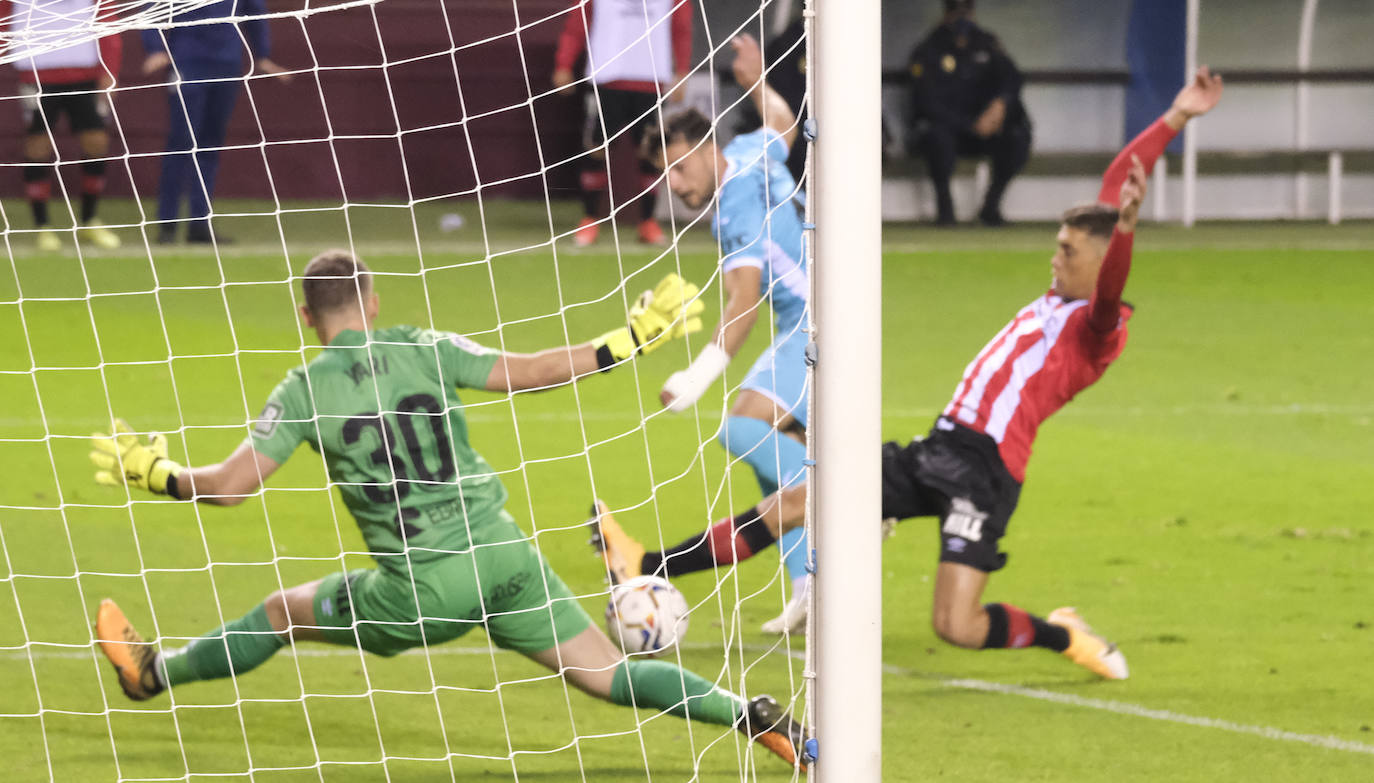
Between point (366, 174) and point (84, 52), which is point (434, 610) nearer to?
point (84, 52)

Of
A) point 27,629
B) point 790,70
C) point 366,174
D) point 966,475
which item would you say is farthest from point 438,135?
point 966,475

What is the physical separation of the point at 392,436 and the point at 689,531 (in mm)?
2646

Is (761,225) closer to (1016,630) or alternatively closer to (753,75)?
(753,75)

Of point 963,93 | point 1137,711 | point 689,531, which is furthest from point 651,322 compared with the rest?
point 963,93

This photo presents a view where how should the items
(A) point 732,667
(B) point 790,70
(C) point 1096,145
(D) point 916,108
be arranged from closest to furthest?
(A) point 732,667
(B) point 790,70
(D) point 916,108
(C) point 1096,145

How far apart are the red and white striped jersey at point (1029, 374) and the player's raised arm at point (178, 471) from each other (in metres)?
1.71

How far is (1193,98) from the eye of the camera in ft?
13.0

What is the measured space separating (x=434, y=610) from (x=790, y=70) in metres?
6.62

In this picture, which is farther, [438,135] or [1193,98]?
[438,135]

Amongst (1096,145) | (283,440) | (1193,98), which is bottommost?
(1096,145)

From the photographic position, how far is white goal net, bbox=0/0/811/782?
404 cm

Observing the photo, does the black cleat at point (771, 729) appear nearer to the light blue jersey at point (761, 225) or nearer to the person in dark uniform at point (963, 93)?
the light blue jersey at point (761, 225)

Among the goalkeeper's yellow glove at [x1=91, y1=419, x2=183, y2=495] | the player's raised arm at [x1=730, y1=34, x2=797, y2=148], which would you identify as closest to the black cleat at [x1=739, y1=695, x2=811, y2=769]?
the goalkeeper's yellow glove at [x1=91, y1=419, x2=183, y2=495]

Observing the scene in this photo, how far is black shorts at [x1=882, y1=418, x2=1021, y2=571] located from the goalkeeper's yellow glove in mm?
1739
